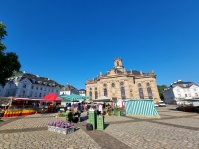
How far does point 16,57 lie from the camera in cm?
1962

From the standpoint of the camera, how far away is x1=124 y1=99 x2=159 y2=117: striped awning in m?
15.5

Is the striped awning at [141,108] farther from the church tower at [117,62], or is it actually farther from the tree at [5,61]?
the church tower at [117,62]

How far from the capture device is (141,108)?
16516 millimetres

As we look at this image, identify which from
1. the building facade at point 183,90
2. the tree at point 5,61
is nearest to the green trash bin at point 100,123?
the tree at point 5,61

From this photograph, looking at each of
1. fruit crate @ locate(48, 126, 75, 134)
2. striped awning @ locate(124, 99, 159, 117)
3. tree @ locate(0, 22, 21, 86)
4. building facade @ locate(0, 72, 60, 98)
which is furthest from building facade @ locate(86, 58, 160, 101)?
fruit crate @ locate(48, 126, 75, 134)

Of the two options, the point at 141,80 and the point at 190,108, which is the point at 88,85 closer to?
the point at 141,80

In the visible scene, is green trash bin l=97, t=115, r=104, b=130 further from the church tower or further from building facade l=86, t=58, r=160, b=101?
the church tower

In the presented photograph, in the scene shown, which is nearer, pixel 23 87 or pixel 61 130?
pixel 61 130

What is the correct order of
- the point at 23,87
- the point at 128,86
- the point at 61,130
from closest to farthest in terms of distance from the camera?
the point at 61,130 < the point at 23,87 < the point at 128,86

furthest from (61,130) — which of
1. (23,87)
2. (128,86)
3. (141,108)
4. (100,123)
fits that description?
(128,86)

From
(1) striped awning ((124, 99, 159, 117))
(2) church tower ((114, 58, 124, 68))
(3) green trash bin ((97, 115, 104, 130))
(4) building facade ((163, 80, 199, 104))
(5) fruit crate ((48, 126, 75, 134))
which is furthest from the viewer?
(2) church tower ((114, 58, 124, 68))

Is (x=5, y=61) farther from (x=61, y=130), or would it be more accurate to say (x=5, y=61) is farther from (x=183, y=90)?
(x=183, y=90)

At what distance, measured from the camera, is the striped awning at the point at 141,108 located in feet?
50.9

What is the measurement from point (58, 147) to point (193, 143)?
651cm
